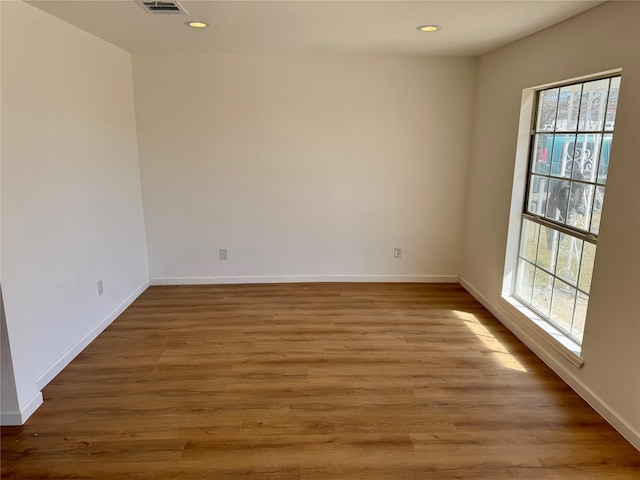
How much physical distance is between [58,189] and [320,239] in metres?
2.54

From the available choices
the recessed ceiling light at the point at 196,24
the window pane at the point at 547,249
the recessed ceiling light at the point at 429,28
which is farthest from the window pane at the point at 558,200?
the recessed ceiling light at the point at 196,24

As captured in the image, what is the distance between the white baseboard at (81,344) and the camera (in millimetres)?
2756

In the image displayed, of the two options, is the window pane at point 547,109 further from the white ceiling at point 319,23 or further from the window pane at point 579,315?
the window pane at point 579,315

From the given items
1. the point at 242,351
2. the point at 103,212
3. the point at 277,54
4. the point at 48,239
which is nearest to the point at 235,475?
the point at 242,351

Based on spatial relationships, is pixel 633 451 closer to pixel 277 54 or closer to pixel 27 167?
pixel 27 167

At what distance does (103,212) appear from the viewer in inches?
140

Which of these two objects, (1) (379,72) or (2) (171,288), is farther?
(2) (171,288)

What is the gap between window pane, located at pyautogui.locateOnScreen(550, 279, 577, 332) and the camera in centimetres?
297

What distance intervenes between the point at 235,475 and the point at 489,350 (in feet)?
6.89

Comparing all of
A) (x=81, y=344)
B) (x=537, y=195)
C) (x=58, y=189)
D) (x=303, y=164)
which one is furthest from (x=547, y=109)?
(x=81, y=344)

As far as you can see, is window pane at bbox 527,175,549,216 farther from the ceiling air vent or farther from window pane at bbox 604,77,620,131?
the ceiling air vent

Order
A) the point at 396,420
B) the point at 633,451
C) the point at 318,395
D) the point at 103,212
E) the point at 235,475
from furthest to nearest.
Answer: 1. the point at 103,212
2. the point at 318,395
3. the point at 396,420
4. the point at 633,451
5. the point at 235,475

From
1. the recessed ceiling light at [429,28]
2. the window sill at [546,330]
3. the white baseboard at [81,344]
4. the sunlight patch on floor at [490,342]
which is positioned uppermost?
the recessed ceiling light at [429,28]

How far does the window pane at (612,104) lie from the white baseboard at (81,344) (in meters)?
3.80
